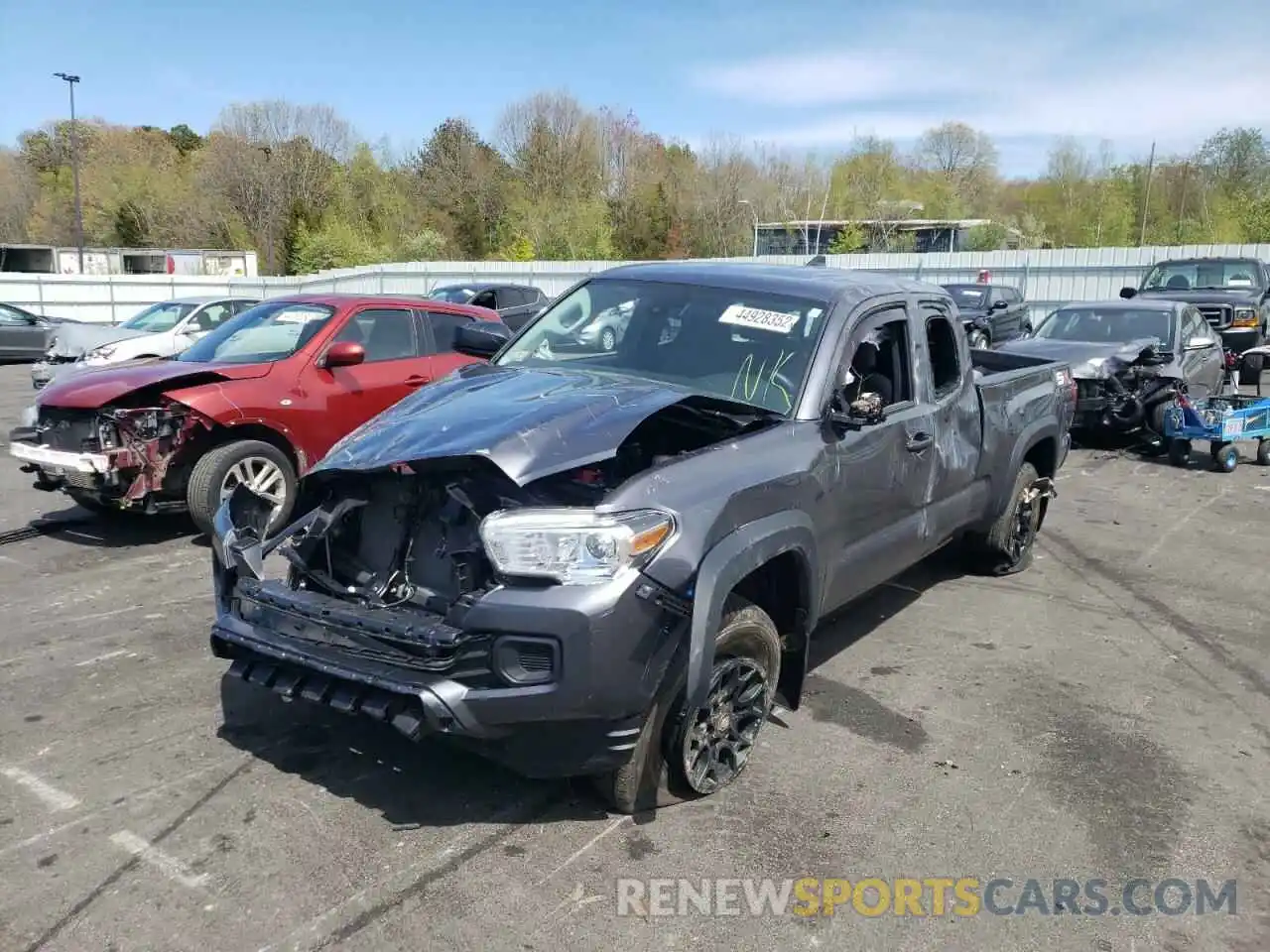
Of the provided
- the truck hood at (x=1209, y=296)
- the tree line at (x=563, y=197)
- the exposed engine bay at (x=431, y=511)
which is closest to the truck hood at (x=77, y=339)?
the exposed engine bay at (x=431, y=511)

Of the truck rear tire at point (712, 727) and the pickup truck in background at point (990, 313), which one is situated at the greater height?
the pickup truck in background at point (990, 313)

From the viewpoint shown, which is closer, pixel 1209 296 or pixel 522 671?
pixel 522 671

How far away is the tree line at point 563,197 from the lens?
5466 centimetres

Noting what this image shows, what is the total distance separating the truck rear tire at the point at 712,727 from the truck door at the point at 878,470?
611 millimetres

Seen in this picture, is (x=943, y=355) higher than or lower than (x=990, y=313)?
lower

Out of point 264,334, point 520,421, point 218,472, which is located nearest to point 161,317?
point 264,334

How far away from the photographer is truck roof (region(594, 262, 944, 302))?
473cm

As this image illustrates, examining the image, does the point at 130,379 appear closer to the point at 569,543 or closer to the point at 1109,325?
the point at 569,543

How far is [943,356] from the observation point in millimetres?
5453

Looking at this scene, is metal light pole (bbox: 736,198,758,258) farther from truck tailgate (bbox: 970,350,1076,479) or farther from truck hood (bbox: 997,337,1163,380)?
truck tailgate (bbox: 970,350,1076,479)

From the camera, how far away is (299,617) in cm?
350

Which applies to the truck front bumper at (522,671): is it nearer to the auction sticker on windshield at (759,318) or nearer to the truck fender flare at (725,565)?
the truck fender flare at (725,565)

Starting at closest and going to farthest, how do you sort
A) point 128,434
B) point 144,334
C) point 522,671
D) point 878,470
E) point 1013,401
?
point 522,671 < point 878,470 < point 1013,401 < point 128,434 < point 144,334

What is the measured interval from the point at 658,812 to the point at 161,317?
15339 mm
